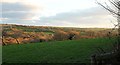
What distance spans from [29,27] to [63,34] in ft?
34.0

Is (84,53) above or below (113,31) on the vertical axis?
below

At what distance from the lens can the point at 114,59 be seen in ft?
32.4

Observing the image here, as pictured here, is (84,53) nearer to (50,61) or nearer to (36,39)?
(50,61)

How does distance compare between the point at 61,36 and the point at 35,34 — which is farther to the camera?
the point at 35,34

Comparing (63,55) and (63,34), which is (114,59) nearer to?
(63,55)

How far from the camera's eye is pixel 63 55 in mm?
22766

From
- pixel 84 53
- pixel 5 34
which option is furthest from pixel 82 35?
pixel 84 53

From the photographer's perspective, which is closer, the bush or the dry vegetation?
the bush

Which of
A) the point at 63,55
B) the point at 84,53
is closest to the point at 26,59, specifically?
the point at 63,55

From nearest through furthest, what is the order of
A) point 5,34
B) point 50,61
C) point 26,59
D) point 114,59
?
point 114,59, point 50,61, point 26,59, point 5,34

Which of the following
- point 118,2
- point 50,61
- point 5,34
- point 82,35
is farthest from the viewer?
point 5,34

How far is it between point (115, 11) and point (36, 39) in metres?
38.1

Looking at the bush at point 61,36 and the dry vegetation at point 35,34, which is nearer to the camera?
the bush at point 61,36

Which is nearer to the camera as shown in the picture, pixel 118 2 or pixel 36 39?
pixel 118 2
